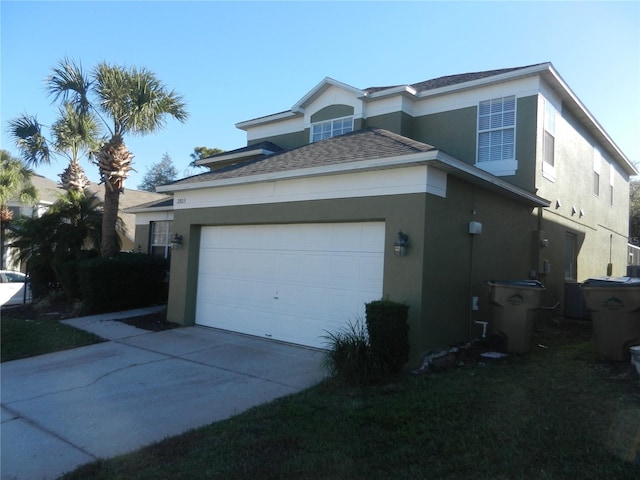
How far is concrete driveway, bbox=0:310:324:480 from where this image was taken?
4.75 meters

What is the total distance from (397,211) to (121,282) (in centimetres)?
863

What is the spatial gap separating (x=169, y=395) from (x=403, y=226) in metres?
4.13

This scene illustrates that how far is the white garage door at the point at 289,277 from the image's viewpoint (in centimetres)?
820

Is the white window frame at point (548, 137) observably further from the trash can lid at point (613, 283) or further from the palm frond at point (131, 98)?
the palm frond at point (131, 98)

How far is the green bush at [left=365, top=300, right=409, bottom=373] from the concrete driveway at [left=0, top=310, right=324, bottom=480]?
102 cm

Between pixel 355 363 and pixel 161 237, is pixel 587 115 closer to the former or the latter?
pixel 355 363

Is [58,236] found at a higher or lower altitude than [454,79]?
lower

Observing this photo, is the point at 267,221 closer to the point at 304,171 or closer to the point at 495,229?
the point at 304,171

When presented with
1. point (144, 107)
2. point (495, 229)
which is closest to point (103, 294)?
point (144, 107)

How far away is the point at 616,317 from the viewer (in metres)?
6.97

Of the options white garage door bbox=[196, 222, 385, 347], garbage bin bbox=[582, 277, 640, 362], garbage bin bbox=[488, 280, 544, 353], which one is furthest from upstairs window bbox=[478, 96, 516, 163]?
white garage door bbox=[196, 222, 385, 347]

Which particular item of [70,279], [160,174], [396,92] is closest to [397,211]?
[396,92]

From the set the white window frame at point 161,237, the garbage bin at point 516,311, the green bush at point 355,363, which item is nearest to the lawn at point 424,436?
the green bush at point 355,363

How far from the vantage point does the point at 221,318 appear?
1051 centimetres
